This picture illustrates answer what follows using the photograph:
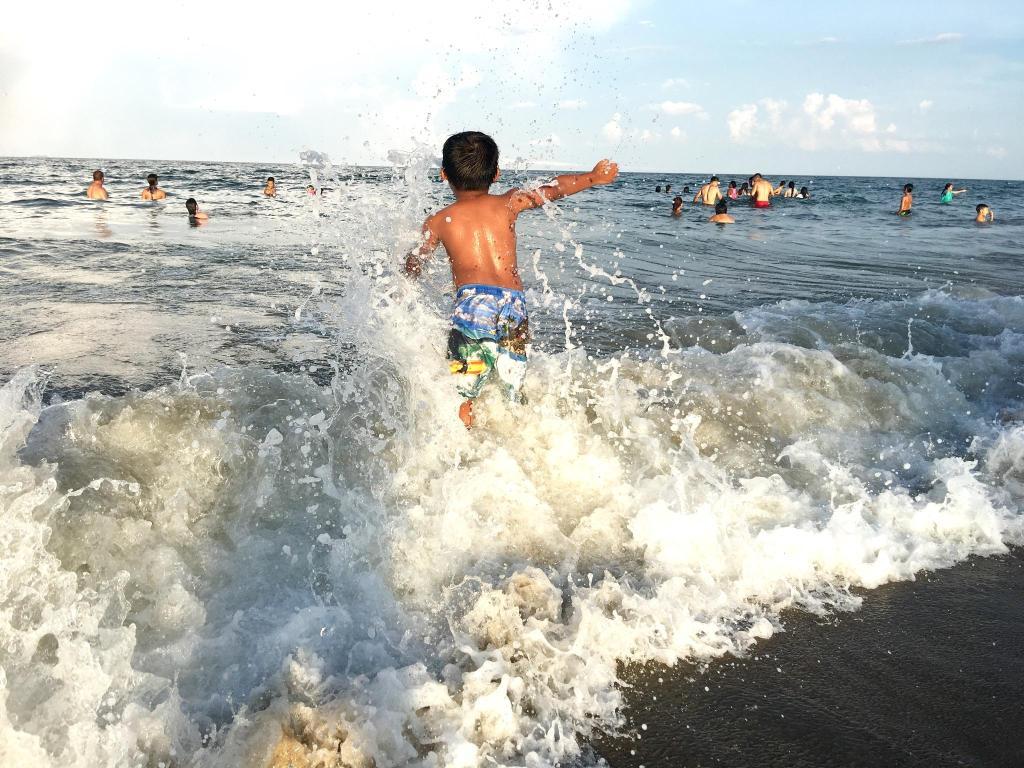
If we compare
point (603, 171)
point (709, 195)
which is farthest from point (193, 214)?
point (709, 195)

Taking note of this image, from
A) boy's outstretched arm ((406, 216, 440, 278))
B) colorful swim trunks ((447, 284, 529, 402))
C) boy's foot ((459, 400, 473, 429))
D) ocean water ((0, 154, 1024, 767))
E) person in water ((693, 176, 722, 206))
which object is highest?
person in water ((693, 176, 722, 206))

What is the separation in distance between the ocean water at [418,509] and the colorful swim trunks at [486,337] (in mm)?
475

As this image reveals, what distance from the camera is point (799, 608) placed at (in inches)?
121

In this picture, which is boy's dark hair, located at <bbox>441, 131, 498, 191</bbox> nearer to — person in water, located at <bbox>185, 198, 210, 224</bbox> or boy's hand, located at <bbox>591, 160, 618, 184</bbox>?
boy's hand, located at <bbox>591, 160, 618, 184</bbox>

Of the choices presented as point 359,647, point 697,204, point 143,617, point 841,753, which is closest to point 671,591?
point 841,753

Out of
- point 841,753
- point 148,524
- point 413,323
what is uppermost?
point 413,323

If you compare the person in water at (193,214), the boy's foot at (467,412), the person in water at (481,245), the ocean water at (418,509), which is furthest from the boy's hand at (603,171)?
the person in water at (193,214)

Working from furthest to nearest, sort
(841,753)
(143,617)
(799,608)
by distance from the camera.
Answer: (799,608)
(143,617)
(841,753)

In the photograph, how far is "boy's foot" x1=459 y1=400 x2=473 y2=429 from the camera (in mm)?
3982

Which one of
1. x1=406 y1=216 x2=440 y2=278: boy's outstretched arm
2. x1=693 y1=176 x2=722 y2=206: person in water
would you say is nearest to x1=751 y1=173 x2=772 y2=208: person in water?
x1=693 y1=176 x2=722 y2=206: person in water

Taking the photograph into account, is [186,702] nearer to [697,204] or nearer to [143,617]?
[143,617]

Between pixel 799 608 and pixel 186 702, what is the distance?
2489 mm

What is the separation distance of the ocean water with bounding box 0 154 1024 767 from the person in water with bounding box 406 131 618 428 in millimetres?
522

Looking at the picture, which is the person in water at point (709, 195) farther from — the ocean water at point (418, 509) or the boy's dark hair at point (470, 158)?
the boy's dark hair at point (470, 158)
